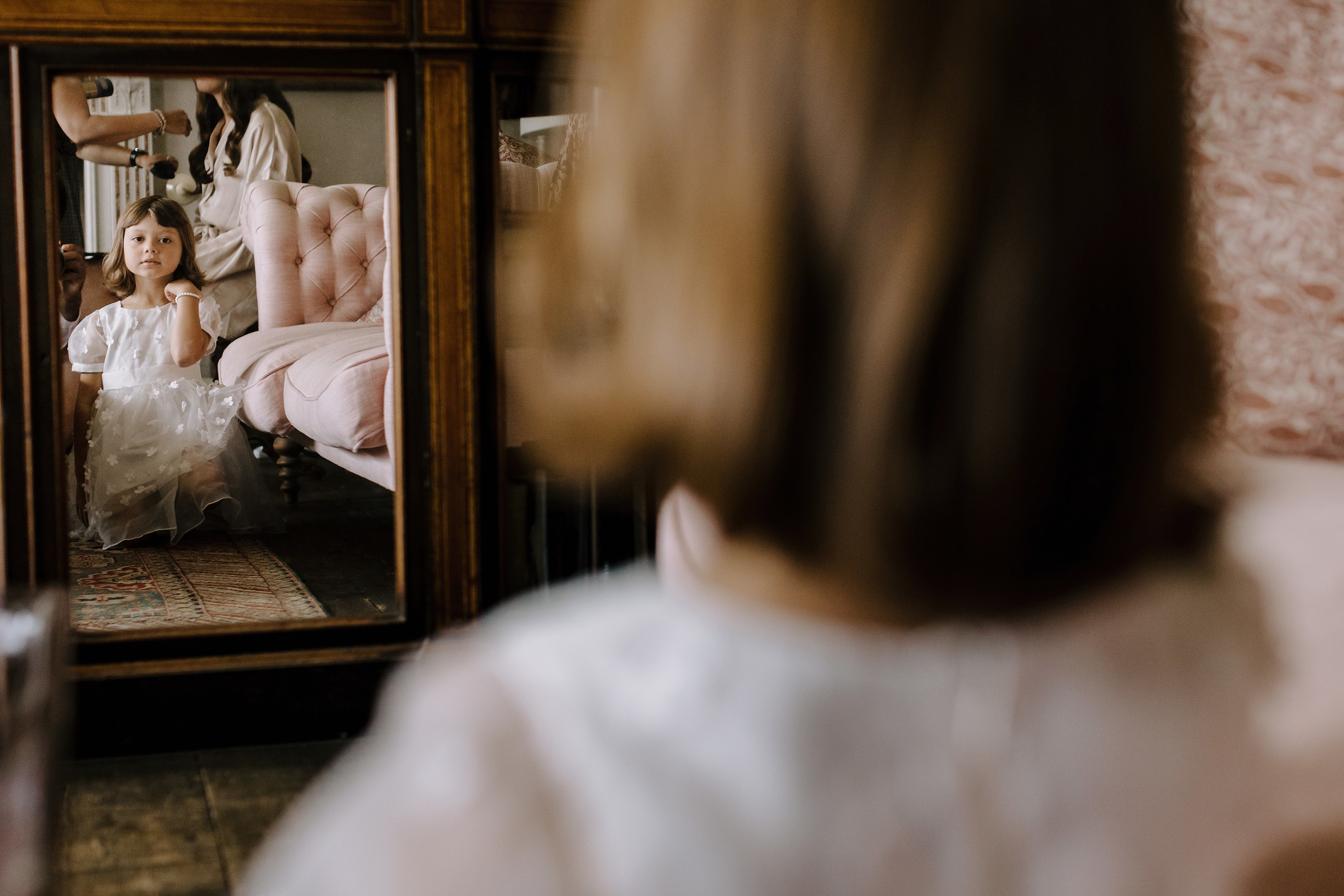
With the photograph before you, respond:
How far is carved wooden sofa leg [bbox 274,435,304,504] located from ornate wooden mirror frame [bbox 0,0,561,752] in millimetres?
190

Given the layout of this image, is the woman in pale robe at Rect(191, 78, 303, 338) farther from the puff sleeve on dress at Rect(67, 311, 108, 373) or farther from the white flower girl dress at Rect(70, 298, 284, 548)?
the puff sleeve on dress at Rect(67, 311, 108, 373)

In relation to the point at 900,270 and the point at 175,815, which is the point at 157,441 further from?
the point at 900,270

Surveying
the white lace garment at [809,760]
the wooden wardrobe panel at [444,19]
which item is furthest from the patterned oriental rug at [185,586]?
the white lace garment at [809,760]

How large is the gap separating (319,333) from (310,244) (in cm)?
16

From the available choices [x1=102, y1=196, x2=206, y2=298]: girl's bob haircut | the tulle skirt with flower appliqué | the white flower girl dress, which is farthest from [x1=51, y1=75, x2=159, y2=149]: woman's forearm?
the tulle skirt with flower appliqué

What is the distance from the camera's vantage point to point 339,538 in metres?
2.12

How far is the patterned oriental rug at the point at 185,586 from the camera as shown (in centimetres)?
202

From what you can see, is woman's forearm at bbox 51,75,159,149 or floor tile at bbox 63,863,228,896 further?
woman's forearm at bbox 51,75,159,149

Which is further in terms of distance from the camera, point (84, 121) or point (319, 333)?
point (319, 333)

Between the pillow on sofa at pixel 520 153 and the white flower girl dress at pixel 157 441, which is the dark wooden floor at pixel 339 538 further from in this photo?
the pillow on sofa at pixel 520 153

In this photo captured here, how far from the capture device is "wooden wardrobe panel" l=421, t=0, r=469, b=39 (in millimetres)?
2018

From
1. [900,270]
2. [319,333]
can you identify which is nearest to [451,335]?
[319,333]

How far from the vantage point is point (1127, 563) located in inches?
17.6

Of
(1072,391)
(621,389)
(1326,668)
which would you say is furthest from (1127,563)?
(1326,668)
